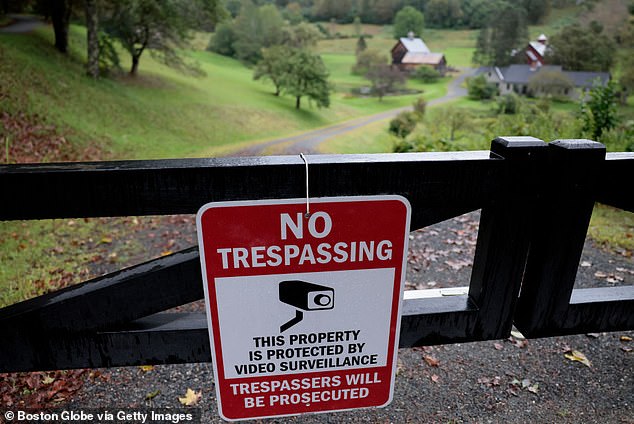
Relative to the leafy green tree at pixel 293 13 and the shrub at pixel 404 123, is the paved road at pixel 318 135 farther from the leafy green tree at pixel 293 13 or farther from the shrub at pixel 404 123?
the leafy green tree at pixel 293 13

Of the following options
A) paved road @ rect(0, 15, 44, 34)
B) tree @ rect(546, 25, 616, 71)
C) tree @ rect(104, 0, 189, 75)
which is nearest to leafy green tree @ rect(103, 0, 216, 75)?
tree @ rect(104, 0, 189, 75)

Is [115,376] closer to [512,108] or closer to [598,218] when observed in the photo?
[598,218]

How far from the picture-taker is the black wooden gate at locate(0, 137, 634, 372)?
1.20m

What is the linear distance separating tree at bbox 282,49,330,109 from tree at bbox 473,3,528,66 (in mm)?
17784

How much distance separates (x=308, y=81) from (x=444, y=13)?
79.9 ft

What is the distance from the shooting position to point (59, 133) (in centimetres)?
1220

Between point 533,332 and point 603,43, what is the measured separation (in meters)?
33.6

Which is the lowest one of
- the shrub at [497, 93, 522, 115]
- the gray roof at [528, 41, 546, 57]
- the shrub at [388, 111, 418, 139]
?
the shrub at [388, 111, 418, 139]

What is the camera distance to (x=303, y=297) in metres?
1.28

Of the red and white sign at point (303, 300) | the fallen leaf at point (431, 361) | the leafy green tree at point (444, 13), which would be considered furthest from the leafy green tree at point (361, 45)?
the red and white sign at point (303, 300)

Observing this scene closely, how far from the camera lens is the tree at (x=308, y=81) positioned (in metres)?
29.9

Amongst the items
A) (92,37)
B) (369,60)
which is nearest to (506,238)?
(92,37)

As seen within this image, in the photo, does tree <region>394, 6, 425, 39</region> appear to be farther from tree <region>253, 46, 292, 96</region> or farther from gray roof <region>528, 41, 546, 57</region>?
tree <region>253, 46, 292, 96</region>

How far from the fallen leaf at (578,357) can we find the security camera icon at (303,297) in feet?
9.16
